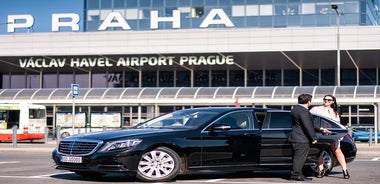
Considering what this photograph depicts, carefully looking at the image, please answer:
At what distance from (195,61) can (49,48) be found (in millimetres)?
10228

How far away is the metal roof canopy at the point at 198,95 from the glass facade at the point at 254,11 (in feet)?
47.3

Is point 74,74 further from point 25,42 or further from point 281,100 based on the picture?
point 281,100

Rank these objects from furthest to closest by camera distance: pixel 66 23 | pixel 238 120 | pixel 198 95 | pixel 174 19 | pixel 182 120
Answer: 1. pixel 66 23
2. pixel 174 19
3. pixel 198 95
4. pixel 238 120
5. pixel 182 120

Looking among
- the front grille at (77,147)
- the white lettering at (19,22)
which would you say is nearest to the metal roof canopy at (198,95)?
the white lettering at (19,22)

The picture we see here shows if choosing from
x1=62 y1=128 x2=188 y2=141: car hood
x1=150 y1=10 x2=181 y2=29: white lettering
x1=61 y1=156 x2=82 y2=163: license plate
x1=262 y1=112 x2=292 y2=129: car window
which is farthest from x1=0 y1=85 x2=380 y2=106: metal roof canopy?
x1=61 y1=156 x2=82 y2=163: license plate

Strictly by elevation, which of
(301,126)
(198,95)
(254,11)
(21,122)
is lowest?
(21,122)

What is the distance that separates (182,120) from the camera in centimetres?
1291

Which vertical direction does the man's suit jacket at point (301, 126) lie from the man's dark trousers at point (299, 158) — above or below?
above

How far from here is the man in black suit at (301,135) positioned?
40.8 feet

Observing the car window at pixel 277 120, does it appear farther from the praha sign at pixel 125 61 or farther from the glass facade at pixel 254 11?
the glass facade at pixel 254 11

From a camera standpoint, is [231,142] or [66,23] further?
[66,23]

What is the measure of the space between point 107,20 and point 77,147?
41261 mm

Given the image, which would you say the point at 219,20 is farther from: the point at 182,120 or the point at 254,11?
the point at 182,120

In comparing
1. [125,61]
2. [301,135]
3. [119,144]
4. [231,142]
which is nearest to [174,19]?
[125,61]
